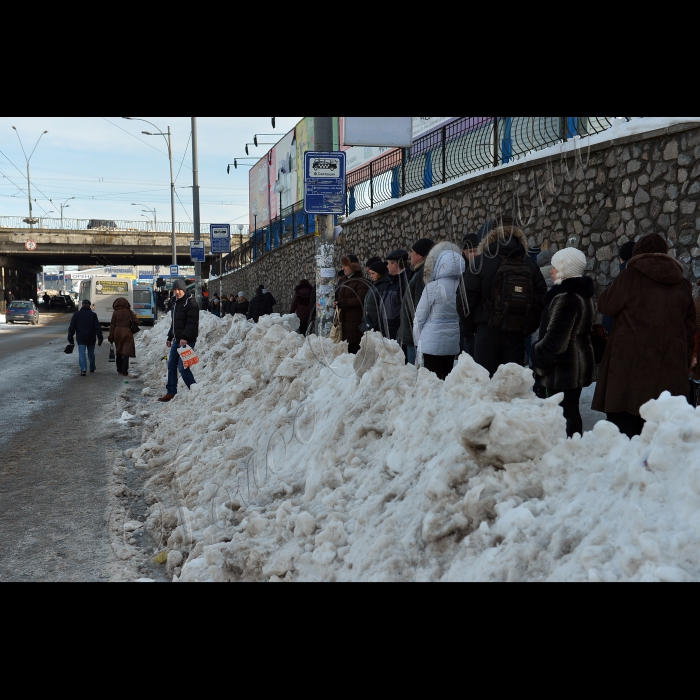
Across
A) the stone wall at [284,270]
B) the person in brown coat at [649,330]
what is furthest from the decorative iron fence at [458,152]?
the person in brown coat at [649,330]

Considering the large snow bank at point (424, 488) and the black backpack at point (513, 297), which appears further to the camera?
the black backpack at point (513, 297)

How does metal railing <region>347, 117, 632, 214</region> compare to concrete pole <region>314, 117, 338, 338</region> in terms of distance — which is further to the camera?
metal railing <region>347, 117, 632, 214</region>

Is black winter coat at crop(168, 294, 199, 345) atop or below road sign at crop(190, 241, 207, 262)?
below

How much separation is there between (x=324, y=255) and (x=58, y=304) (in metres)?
71.9

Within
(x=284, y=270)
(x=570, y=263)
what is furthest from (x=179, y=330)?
(x=284, y=270)

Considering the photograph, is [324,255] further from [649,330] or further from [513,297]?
[649,330]

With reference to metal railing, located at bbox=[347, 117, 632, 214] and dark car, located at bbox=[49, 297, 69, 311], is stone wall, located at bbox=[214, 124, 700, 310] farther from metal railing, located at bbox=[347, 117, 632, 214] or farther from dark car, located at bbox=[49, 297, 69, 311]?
dark car, located at bbox=[49, 297, 69, 311]

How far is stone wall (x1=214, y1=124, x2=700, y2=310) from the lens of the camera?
7.24 metres

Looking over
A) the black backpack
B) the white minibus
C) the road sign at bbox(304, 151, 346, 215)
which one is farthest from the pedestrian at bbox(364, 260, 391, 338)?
the white minibus

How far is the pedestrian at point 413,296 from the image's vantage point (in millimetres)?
6602

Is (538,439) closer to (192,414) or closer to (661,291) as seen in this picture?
(661,291)

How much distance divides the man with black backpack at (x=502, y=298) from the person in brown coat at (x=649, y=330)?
0.95 m

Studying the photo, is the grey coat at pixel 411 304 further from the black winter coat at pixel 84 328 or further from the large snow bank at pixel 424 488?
the black winter coat at pixel 84 328

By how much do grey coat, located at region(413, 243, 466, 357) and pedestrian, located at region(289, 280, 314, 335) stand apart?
20.6 feet
